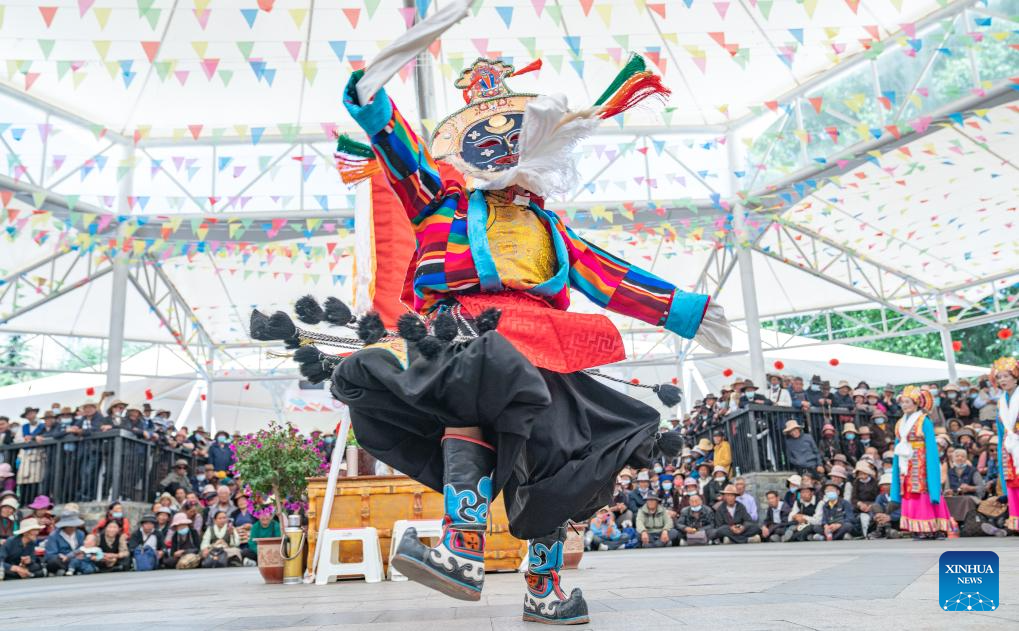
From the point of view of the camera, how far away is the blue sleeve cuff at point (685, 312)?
276cm

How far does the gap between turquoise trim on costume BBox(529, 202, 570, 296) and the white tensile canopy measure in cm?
637

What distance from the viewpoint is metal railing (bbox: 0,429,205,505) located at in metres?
10.1

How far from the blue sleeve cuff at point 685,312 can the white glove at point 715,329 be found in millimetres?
41

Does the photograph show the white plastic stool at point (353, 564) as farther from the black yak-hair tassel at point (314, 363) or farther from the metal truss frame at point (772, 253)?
the metal truss frame at point (772, 253)

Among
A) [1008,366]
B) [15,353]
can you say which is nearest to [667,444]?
[1008,366]

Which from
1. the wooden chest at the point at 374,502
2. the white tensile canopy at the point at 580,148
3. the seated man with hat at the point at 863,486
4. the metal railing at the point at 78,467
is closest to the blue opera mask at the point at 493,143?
the wooden chest at the point at 374,502

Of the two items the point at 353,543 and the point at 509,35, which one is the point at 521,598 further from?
the point at 509,35

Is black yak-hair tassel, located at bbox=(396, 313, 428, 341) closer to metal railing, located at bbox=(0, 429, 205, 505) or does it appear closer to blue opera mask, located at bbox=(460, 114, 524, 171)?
blue opera mask, located at bbox=(460, 114, 524, 171)

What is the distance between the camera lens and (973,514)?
868 centimetres

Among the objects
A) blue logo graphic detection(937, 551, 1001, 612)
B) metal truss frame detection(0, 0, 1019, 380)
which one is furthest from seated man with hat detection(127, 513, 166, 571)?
blue logo graphic detection(937, 551, 1001, 612)

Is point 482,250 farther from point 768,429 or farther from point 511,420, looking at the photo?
point 768,429

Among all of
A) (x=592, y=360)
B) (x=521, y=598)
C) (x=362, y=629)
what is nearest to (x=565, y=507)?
(x=592, y=360)

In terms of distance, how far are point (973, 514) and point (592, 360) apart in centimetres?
787

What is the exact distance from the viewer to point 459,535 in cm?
213
